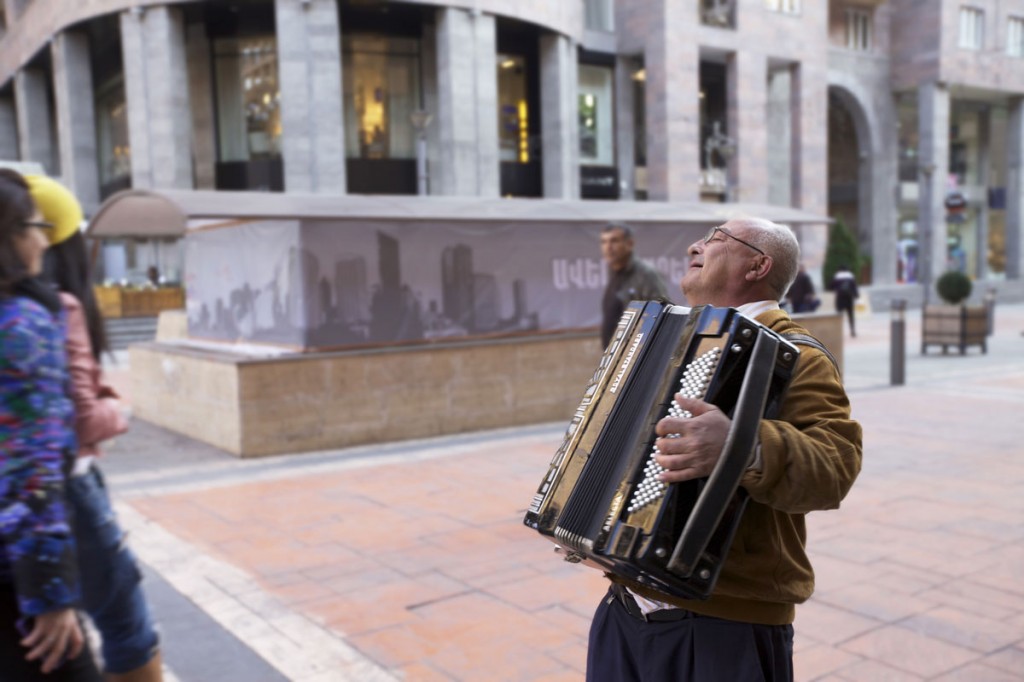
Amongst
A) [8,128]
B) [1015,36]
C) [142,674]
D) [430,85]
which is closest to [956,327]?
[142,674]

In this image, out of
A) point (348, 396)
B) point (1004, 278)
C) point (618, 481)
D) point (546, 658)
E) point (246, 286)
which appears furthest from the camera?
point (1004, 278)

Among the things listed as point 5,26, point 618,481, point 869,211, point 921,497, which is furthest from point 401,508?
point 5,26

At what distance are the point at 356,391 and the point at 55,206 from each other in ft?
20.9

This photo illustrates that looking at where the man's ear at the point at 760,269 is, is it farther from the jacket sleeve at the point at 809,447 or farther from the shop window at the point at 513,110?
the shop window at the point at 513,110

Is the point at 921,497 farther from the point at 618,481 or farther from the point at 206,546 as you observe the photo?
the point at 618,481

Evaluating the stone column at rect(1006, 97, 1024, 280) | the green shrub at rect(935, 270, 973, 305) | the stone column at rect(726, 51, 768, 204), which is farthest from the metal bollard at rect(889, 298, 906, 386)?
the stone column at rect(1006, 97, 1024, 280)

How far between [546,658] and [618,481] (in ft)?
7.67

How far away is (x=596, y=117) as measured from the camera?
35156 millimetres

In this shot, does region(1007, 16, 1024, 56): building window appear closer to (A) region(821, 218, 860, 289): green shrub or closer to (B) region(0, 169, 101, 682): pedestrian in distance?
(A) region(821, 218, 860, 289): green shrub

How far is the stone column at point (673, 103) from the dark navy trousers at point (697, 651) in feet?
99.9

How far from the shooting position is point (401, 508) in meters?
6.41

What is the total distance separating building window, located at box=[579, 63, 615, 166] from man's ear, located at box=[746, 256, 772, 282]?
33.3 metres

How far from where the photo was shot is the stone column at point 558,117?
30.6 m

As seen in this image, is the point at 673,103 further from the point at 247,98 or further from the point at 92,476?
the point at 92,476
